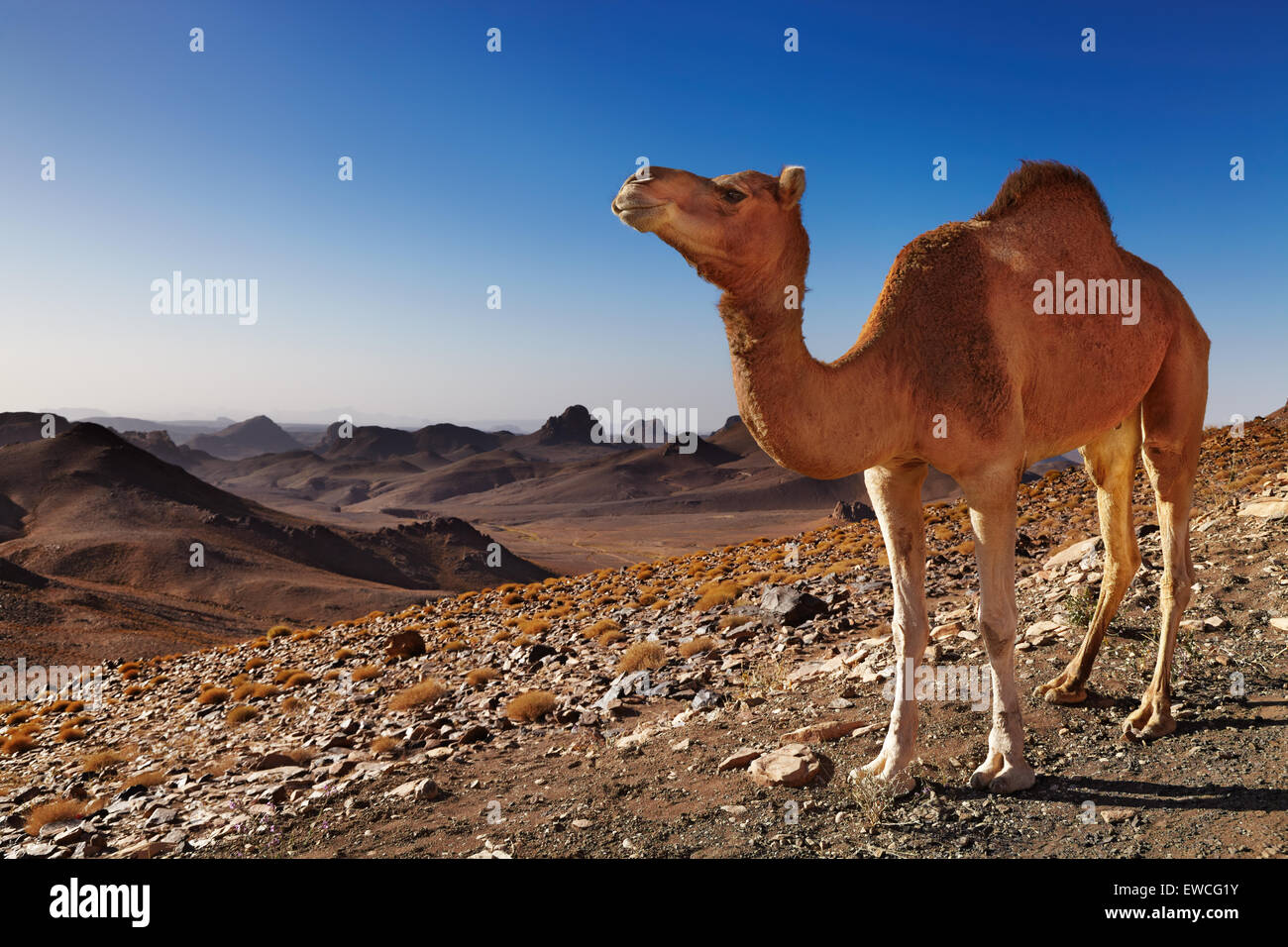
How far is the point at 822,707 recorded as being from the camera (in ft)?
21.4

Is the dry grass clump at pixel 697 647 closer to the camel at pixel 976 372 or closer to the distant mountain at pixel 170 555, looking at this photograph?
the camel at pixel 976 372

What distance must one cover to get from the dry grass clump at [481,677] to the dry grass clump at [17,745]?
10.3 meters

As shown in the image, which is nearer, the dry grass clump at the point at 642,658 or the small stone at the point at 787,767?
the small stone at the point at 787,767

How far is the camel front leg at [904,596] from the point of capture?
15.2 ft

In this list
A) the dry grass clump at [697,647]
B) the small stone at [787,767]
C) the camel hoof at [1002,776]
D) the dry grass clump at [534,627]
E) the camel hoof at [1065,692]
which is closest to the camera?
the camel hoof at [1002,776]

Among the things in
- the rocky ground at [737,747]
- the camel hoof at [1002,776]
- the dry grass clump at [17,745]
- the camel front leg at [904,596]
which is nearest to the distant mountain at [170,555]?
the dry grass clump at [17,745]

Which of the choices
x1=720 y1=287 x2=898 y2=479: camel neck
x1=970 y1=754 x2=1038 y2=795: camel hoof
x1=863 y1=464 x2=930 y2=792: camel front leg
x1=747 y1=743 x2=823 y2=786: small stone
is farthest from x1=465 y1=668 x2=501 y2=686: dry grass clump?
x1=720 y1=287 x2=898 y2=479: camel neck

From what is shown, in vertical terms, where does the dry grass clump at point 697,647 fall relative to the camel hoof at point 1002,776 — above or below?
below

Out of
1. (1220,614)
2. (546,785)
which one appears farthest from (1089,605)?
(546,785)
